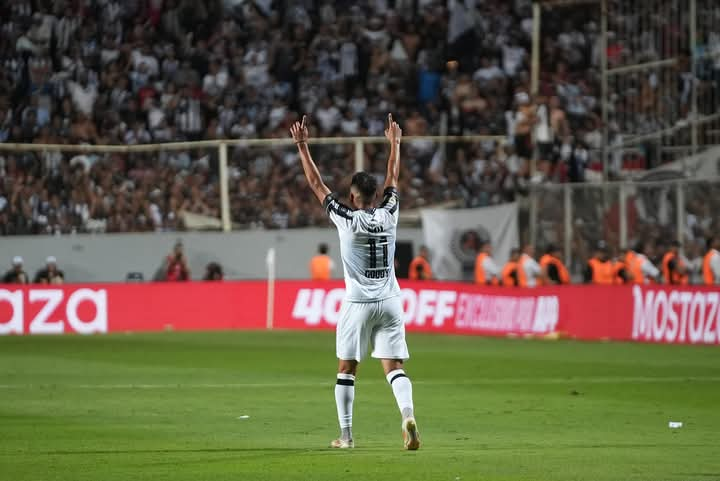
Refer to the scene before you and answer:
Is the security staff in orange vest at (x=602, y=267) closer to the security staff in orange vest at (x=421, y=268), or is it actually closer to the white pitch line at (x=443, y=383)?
the security staff in orange vest at (x=421, y=268)

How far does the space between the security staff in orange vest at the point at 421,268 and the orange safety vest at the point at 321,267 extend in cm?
184

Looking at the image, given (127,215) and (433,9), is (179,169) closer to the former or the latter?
(127,215)

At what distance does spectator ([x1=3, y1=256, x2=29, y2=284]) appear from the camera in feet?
99.9

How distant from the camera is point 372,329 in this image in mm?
11344

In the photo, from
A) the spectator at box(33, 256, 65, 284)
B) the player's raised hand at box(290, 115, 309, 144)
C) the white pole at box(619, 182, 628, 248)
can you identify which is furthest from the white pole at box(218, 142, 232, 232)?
the player's raised hand at box(290, 115, 309, 144)

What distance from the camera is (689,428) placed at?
13.0 metres

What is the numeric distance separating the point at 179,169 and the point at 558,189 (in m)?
8.12

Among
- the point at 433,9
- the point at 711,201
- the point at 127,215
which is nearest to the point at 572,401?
the point at 711,201

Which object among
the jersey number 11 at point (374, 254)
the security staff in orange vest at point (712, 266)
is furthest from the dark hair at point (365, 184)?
the security staff in orange vest at point (712, 266)

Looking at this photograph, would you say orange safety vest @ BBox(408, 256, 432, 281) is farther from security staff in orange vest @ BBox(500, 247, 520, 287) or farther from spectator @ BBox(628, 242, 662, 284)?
spectator @ BBox(628, 242, 662, 284)

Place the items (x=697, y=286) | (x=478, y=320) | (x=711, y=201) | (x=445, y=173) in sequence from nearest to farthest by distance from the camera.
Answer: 1. (x=697, y=286)
2. (x=711, y=201)
3. (x=478, y=320)
4. (x=445, y=173)

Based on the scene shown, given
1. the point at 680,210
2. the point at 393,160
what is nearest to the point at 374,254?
the point at 393,160

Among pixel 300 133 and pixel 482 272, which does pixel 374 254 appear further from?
pixel 482 272

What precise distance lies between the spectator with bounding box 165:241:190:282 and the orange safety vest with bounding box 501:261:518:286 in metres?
6.88
